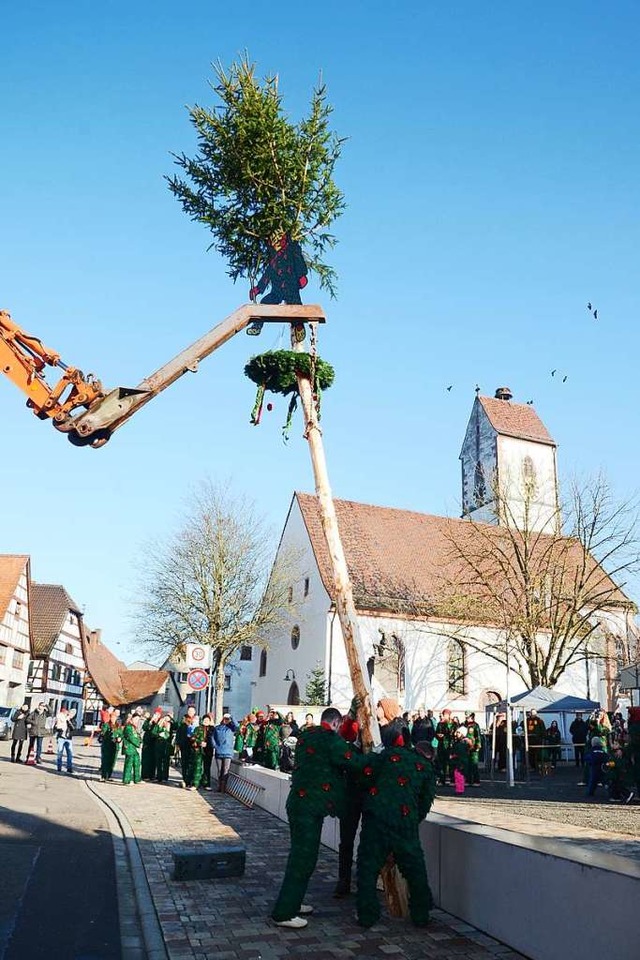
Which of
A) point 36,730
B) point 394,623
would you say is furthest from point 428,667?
point 36,730

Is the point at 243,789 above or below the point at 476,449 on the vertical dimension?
below

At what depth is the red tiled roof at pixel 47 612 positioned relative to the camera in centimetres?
5484

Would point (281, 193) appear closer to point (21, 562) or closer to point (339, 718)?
point (339, 718)

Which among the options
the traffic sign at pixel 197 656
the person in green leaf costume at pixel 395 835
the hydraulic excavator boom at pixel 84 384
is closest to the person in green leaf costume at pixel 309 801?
the person in green leaf costume at pixel 395 835

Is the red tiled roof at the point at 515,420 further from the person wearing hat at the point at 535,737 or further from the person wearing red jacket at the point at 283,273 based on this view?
the person wearing red jacket at the point at 283,273

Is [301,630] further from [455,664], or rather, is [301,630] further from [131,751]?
[131,751]

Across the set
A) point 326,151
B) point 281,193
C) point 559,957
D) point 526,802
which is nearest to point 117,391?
point 281,193

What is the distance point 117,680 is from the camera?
73812 mm

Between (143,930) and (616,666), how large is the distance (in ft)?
133

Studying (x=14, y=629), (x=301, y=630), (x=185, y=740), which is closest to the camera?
(x=185, y=740)

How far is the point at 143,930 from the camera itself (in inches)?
259

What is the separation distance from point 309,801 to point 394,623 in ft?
108

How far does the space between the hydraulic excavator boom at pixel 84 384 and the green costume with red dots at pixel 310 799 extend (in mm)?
4243

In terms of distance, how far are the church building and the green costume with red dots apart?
26464 mm
